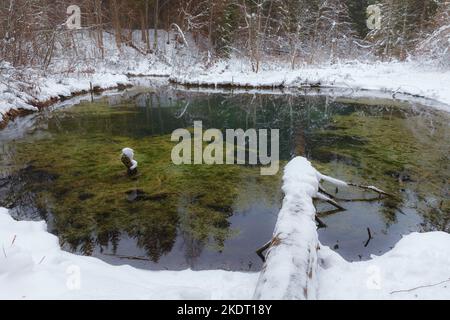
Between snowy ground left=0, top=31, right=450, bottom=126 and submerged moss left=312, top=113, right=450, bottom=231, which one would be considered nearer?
submerged moss left=312, top=113, right=450, bottom=231

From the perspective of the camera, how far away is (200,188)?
7.14m

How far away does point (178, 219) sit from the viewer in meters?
A: 5.85

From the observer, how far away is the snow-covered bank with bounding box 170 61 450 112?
21.1m

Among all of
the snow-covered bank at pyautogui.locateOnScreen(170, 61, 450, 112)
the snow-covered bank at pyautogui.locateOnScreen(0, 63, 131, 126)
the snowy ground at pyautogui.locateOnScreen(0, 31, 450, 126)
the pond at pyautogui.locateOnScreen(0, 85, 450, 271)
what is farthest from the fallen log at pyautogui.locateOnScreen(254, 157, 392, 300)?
the snow-covered bank at pyautogui.locateOnScreen(170, 61, 450, 112)

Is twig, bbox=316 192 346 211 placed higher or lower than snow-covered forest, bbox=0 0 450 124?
lower

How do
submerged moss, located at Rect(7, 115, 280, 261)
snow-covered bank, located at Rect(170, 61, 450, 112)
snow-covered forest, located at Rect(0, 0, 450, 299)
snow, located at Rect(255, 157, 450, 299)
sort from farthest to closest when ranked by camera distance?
snow-covered bank, located at Rect(170, 61, 450, 112) < submerged moss, located at Rect(7, 115, 280, 261) < snow-covered forest, located at Rect(0, 0, 450, 299) < snow, located at Rect(255, 157, 450, 299)

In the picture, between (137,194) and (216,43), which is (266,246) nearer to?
(137,194)

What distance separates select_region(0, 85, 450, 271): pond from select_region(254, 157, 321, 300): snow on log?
0.65 m

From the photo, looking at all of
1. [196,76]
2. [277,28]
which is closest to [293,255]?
→ [196,76]

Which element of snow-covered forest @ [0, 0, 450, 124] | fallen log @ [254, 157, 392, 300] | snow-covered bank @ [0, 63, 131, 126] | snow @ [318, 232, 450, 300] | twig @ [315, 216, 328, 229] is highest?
snow-covered forest @ [0, 0, 450, 124]

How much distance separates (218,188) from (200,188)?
35cm

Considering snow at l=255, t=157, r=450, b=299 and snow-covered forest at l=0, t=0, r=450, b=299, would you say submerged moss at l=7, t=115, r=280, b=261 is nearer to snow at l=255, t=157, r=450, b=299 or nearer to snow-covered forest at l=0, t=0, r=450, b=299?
snow-covered forest at l=0, t=0, r=450, b=299

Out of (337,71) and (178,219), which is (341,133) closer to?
(178,219)

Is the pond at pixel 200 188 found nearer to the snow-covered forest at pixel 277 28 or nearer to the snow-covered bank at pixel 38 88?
the snow-covered bank at pixel 38 88
